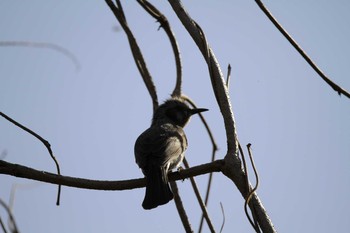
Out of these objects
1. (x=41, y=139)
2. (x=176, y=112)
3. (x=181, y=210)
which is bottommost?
(x=181, y=210)

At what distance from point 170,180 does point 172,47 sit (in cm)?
147

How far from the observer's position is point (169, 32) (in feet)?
16.4

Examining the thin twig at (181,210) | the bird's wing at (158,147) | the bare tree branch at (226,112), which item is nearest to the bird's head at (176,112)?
the bird's wing at (158,147)

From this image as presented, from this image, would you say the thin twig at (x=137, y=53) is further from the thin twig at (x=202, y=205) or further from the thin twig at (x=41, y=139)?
the thin twig at (x=41, y=139)

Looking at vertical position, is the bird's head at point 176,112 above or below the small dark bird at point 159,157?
above

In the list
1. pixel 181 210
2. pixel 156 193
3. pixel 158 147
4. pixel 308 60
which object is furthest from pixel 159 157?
pixel 308 60

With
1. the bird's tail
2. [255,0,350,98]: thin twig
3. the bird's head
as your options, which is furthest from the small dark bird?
[255,0,350,98]: thin twig

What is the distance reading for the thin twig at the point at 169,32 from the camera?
4.92 m

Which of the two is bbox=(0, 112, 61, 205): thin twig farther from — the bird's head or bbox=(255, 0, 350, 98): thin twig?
the bird's head

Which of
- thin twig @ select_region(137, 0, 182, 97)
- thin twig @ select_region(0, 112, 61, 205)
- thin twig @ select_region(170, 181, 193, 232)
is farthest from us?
thin twig @ select_region(137, 0, 182, 97)

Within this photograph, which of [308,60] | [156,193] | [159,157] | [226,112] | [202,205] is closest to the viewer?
[308,60]

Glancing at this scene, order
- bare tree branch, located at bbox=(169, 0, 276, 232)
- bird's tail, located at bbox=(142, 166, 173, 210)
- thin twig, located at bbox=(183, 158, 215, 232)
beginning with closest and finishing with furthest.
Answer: bare tree branch, located at bbox=(169, 0, 276, 232), thin twig, located at bbox=(183, 158, 215, 232), bird's tail, located at bbox=(142, 166, 173, 210)

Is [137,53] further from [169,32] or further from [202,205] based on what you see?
[202,205]

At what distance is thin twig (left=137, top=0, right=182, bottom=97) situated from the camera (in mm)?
4922
